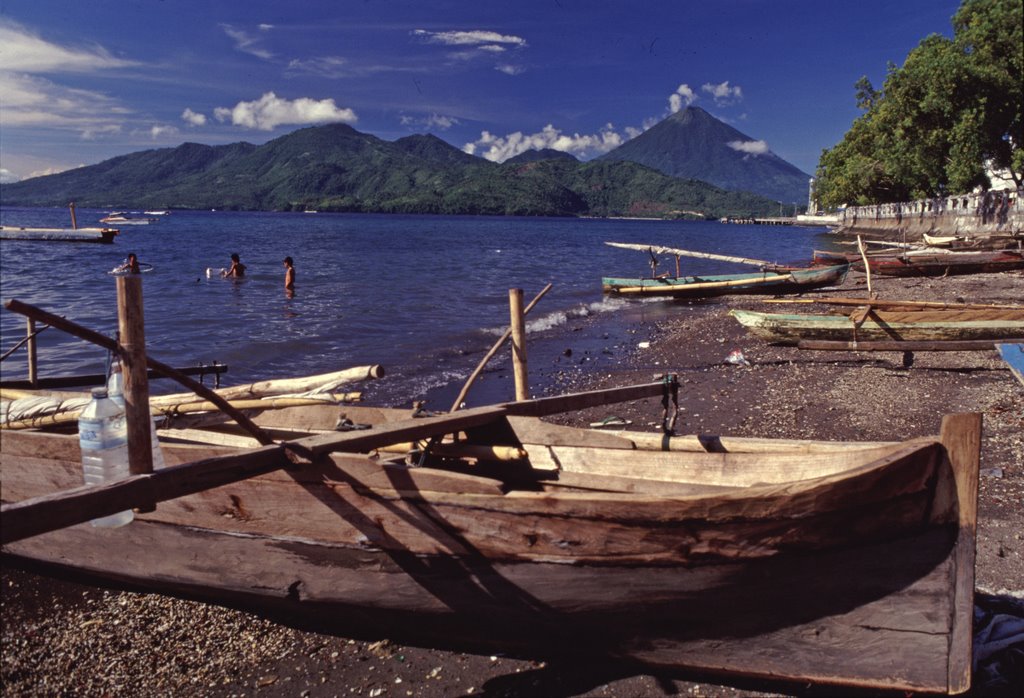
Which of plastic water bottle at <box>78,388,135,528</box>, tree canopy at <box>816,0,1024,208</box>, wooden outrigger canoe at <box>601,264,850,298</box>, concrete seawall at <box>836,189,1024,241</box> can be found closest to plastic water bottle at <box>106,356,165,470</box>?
plastic water bottle at <box>78,388,135,528</box>

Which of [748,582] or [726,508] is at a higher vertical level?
[726,508]

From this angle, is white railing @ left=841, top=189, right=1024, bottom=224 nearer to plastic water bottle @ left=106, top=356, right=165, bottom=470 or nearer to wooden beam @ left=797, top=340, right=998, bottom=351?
wooden beam @ left=797, top=340, right=998, bottom=351

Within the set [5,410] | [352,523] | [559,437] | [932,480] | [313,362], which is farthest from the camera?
[313,362]

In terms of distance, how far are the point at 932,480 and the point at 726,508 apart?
3.39 ft

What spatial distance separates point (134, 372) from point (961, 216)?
54.6m

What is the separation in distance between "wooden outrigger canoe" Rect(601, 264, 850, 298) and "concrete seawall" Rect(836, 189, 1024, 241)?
14690 mm

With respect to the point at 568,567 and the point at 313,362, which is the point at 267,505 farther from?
the point at 313,362

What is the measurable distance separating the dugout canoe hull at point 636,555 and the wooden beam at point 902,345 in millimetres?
7691

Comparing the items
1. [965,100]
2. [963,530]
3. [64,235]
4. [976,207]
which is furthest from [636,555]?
[64,235]

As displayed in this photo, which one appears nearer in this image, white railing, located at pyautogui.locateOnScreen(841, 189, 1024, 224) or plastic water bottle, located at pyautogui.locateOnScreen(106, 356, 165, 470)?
plastic water bottle, located at pyautogui.locateOnScreen(106, 356, 165, 470)

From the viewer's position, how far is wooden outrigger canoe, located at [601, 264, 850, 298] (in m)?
21.7

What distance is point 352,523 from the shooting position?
387cm

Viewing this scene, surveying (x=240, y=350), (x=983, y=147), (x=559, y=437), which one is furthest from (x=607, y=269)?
(x=559, y=437)

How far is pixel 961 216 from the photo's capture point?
4534 cm
